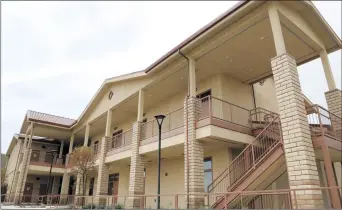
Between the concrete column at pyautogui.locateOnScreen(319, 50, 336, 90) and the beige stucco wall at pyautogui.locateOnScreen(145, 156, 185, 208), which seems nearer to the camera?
the concrete column at pyautogui.locateOnScreen(319, 50, 336, 90)

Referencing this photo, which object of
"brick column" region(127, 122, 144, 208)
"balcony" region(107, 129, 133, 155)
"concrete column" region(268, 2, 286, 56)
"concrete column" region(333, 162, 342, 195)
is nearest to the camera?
"concrete column" region(268, 2, 286, 56)

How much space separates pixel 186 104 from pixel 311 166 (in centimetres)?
599

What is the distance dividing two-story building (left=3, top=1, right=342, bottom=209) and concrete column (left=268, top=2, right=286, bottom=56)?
34 millimetres

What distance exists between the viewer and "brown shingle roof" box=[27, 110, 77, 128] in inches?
928

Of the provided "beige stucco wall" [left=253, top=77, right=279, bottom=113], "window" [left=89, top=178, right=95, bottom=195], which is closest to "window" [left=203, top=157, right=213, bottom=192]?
"beige stucco wall" [left=253, top=77, right=279, bottom=113]

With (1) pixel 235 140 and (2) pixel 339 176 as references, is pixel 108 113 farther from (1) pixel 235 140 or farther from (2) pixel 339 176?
(2) pixel 339 176

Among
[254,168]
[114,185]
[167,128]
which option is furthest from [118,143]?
[254,168]

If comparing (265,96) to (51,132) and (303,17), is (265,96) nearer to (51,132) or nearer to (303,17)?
(303,17)

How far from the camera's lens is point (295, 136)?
7.49 meters

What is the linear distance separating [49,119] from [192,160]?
19335 mm

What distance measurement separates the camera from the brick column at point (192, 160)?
10.4 meters

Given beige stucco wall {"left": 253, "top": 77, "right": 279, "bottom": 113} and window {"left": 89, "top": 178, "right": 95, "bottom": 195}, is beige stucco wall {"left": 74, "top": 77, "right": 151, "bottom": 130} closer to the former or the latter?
window {"left": 89, "top": 178, "right": 95, "bottom": 195}

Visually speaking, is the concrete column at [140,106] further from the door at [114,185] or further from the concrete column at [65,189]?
the concrete column at [65,189]

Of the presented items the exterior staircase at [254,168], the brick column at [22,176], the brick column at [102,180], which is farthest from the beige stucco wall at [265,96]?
the brick column at [22,176]
